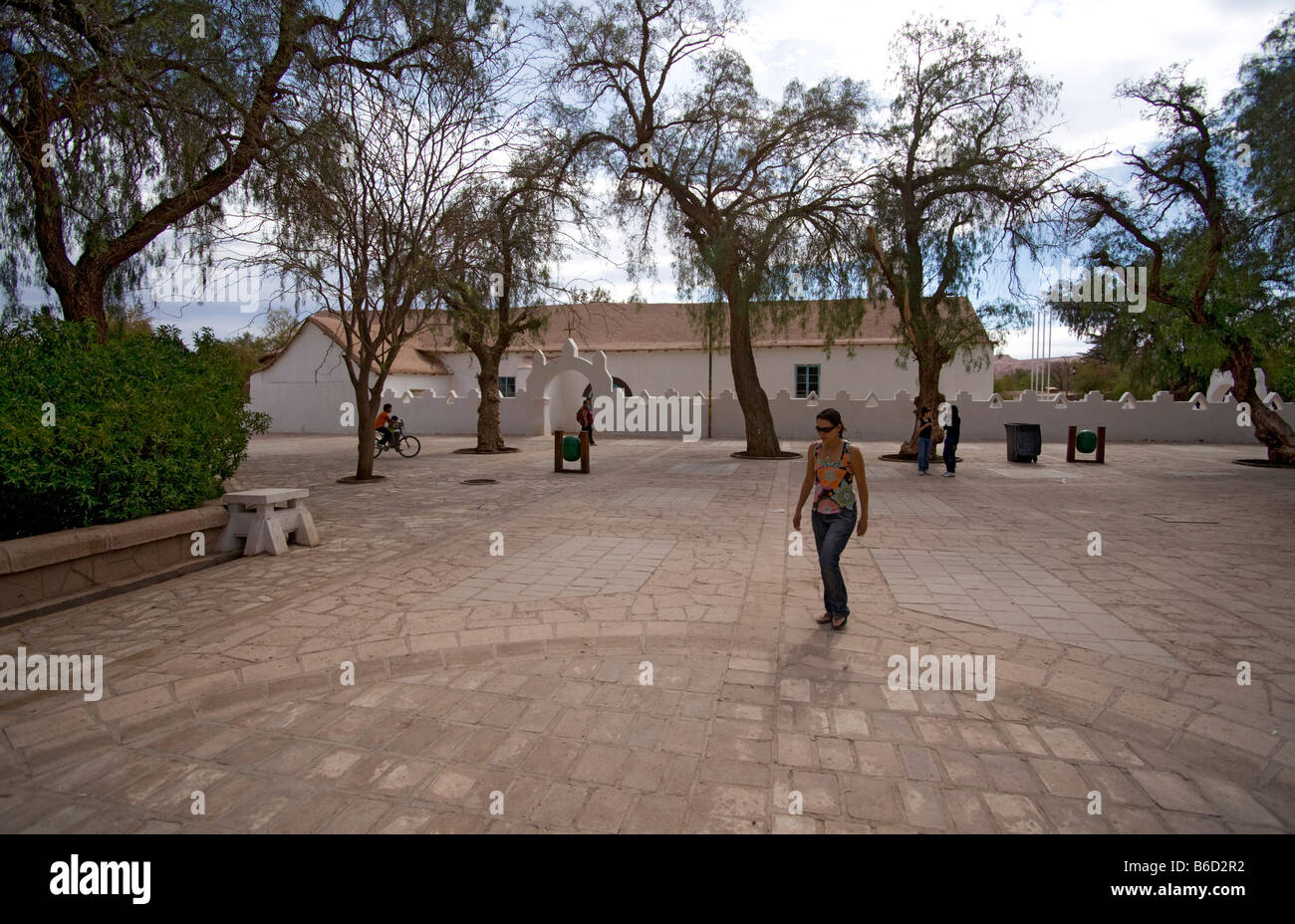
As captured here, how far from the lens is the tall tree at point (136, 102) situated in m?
6.85

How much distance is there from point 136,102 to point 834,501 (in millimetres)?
7695

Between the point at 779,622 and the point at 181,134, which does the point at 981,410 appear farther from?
the point at 181,134

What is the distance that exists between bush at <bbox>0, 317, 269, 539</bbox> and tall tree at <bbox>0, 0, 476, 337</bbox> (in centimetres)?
202

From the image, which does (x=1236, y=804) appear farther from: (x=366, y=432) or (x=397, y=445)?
(x=397, y=445)

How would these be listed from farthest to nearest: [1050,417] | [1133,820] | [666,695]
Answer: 1. [1050,417]
2. [666,695]
3. [1133,820]

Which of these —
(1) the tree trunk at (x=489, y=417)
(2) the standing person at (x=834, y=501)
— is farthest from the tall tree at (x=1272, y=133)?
(1) the tree trunk at (x=489, y=417)

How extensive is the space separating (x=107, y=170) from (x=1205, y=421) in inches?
1329

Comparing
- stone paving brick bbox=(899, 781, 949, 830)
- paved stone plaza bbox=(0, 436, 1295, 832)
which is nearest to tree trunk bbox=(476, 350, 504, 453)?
paved stone plaza bbox=(0, 436, 1295, 832)

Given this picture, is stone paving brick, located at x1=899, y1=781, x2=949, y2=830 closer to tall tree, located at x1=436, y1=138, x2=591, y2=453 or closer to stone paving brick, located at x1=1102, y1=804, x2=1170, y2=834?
stone paving brick, located at x1=1102, y1=804, x2=1170, y2=834

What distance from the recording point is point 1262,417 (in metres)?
18.2

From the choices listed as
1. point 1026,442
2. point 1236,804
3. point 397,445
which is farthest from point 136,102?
point 1026,442

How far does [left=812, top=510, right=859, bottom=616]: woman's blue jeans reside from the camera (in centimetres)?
518

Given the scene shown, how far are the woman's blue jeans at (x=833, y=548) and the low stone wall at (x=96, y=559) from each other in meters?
6.01

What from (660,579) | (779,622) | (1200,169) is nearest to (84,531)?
(660,579)
